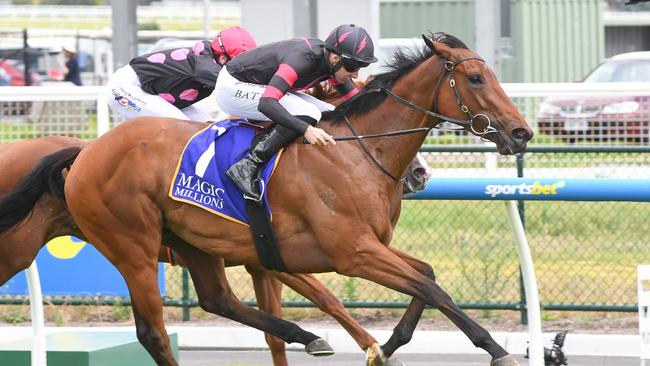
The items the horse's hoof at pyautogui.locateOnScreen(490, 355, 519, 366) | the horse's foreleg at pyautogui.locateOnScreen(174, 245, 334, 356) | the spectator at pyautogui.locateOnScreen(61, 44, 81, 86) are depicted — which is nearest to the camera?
the horse's hoof at pyautogui.locateOnScreen(490, 355, 519, 366)

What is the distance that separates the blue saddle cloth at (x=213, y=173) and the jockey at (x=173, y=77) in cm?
73

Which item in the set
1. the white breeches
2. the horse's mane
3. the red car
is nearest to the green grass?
the white breeches

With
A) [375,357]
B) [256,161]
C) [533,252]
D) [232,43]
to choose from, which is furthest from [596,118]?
[256,161]

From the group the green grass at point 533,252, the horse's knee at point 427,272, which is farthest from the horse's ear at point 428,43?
the green grass at point 533,252

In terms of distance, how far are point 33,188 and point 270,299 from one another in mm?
1354

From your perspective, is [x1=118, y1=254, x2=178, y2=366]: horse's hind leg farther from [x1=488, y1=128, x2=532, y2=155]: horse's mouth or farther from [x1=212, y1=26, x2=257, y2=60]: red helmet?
[x1=488, y1=128, x2=532, y2=155]: horse's mouth

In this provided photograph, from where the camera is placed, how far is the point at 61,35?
23734mm

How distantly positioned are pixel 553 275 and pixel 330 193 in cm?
368

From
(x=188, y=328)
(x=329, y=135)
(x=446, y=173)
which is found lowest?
(x=188, y=328)

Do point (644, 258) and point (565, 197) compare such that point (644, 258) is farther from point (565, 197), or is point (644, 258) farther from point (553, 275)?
point (565, 197)

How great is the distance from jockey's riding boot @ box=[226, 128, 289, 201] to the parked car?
13.0 ft

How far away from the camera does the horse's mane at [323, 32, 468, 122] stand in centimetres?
592

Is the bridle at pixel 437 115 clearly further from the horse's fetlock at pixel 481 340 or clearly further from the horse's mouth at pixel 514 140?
the horse's fetlock at pixel 481 340

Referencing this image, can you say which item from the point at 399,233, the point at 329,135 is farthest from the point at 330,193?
the point at 399,233
